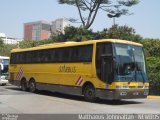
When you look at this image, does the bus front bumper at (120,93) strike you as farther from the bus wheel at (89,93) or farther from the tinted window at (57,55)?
the tinted window at (57,55)

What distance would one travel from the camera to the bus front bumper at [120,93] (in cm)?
1789

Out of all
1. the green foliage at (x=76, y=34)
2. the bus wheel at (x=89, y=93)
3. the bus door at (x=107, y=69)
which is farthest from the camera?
the green foliage at (x=76, y=34)

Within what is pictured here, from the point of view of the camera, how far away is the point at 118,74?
59.0 feet

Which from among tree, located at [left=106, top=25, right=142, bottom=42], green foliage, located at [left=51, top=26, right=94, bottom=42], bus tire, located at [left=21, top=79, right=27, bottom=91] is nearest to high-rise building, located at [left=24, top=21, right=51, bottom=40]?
tree, located at [left=106, top=25, right=142, bottom=42]

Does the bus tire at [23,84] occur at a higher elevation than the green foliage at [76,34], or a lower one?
lower

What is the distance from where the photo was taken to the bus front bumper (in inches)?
704

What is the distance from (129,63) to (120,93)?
152 cm

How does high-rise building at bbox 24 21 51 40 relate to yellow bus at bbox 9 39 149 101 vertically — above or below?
above

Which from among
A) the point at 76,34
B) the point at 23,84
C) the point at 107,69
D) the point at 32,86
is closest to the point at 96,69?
the point at 107,69

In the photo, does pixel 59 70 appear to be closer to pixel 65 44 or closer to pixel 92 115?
pixel 65 44

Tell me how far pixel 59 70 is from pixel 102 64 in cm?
443

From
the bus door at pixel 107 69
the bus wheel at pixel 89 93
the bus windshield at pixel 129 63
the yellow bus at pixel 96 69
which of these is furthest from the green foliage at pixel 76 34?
the bus door at pixel 107 69

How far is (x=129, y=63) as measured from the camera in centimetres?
1842

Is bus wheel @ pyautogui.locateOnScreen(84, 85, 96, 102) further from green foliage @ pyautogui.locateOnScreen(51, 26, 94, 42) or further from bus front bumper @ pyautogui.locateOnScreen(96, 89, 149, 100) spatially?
green foliage @ pyautogui.locateOnScreen(51, 26, 94, 42)
